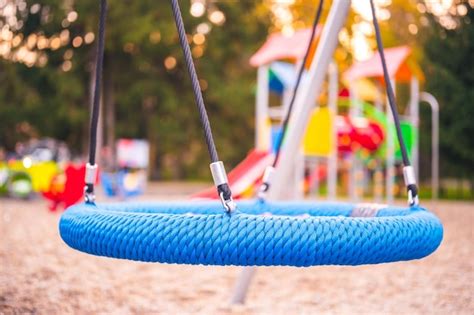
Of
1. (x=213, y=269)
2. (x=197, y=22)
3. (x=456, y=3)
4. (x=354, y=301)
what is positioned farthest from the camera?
(x=197, y=22)

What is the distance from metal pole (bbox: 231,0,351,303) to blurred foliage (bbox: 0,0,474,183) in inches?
363

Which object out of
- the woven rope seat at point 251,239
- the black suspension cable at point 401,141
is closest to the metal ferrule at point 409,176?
the black suspension cable at point 401,141

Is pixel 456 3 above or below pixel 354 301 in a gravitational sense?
above

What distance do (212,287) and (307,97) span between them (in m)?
1.41

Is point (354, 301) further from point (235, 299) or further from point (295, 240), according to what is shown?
point (295, 240)

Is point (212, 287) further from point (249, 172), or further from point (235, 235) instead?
point (249, 172)

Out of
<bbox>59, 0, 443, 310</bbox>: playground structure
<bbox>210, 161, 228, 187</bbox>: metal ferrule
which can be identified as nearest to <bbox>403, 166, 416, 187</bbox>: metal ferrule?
<bbox>59, 0, 443, 310</bbox>: playground structure

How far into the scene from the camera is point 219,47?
66.6ft

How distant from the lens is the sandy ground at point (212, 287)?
3.09 m

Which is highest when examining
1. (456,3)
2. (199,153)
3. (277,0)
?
(277,0)

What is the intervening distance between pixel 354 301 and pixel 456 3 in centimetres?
889

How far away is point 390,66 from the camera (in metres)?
9.05

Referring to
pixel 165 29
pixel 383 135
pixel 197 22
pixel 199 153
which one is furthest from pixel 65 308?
pixel 199 153

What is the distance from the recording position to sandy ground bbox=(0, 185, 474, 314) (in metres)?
3.09
